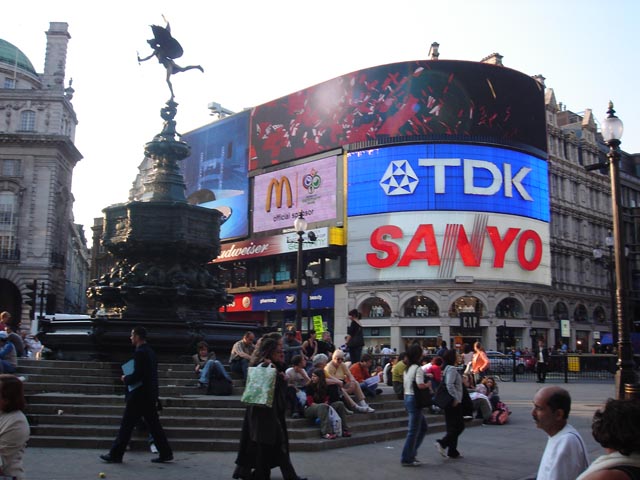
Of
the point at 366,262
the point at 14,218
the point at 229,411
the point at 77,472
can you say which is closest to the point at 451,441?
the point at 229,411

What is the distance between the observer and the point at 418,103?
5197cm

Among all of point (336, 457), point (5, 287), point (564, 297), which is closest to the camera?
point (336, 457)

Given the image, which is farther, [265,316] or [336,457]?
[265,316]

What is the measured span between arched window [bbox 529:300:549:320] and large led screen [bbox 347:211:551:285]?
7.20 ft

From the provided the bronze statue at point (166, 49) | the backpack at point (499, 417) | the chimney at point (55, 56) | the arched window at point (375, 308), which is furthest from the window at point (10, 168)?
the backpack at point (499, 417)

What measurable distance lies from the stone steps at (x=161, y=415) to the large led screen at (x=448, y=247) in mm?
36928

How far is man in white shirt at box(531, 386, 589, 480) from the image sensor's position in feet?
13.1

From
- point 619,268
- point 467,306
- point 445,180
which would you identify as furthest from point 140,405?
point 445,180

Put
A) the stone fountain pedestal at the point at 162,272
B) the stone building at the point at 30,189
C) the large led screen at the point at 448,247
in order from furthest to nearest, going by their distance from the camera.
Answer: the stone building at the point at 30,189
the large led screen at the point at 448,247
the stone fountain pedestal at the point at 162,272

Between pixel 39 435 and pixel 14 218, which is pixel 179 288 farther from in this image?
pixel 14 218

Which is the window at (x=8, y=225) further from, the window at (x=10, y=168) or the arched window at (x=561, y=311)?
the arched window at (x=561, y=311)

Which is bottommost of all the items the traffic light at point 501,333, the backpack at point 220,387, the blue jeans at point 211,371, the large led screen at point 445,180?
the backpack at point 220,387

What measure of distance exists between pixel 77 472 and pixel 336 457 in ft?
12.5

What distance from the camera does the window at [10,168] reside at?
59.4 metres
